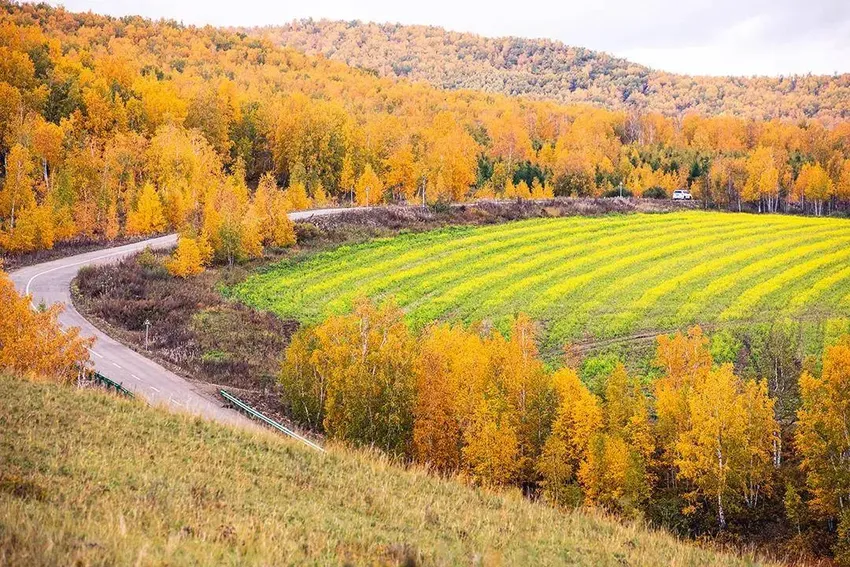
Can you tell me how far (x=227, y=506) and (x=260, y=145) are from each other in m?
104

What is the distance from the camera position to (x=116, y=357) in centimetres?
3625

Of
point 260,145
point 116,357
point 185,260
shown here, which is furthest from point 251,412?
point 260,145

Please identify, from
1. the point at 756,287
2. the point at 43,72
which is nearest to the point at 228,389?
the point at 756,287

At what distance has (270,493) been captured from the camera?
13.3 metres

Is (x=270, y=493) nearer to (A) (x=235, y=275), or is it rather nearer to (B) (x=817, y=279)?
(A) (x=235, y=275)

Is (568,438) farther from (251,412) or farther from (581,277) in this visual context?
(581,277)

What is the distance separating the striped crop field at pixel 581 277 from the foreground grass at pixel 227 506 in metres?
36.8

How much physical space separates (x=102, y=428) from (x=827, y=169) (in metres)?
146

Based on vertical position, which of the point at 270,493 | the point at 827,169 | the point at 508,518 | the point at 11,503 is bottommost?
the point at 508,518

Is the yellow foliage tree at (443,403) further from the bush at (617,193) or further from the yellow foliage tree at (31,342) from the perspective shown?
the bush at (617,193)

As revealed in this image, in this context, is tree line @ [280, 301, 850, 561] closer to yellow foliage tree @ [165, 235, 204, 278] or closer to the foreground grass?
the foreground grass

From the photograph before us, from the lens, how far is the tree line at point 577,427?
2964 cm

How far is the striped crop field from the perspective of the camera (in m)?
55.9

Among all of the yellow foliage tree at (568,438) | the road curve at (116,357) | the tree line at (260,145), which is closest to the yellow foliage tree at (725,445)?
the yellow foliage tree at (568,438)
